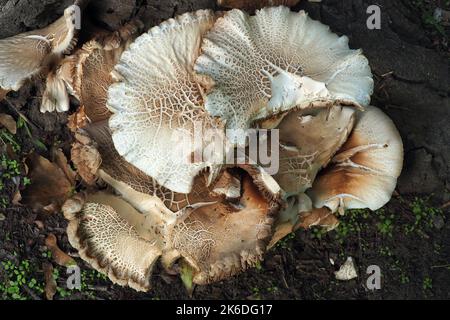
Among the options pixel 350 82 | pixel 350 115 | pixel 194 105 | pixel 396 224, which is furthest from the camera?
pixel 396 224

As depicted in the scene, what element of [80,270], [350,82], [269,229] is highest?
[350,82]

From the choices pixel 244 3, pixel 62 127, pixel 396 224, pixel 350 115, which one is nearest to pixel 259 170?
pixel 350 115

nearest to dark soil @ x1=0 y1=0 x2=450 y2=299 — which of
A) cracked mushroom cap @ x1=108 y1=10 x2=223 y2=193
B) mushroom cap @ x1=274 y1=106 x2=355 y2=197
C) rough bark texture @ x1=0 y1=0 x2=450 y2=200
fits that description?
rough bark texture @ x1=0 y1=0 x2=450 y2=200

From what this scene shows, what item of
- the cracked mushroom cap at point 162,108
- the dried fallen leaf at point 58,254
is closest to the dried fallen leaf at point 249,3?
the cracked mushroom cap at point 162,108

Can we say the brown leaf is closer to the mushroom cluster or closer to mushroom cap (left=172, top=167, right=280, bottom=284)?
the mushroom cluster

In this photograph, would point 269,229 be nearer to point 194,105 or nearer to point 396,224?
point 194,105

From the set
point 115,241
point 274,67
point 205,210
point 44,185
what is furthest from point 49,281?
point 274,67

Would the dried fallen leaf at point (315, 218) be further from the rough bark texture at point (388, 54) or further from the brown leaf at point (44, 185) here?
the brown leaf at point (44, 185)
